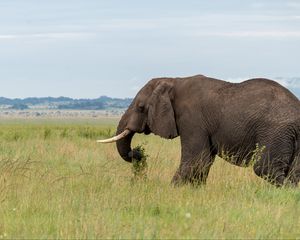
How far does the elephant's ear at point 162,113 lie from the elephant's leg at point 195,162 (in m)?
0.30

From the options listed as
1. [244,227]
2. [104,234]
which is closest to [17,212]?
[104,234]

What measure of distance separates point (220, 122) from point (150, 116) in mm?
1093

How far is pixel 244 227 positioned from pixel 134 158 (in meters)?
4.23

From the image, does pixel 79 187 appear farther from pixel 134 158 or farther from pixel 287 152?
pixel 287 152

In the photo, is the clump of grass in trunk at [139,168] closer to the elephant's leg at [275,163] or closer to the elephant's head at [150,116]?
the elephant's head at [150,116]

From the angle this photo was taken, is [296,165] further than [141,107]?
No

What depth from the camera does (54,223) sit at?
25.8 ft

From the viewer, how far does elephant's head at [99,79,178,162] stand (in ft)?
37.7

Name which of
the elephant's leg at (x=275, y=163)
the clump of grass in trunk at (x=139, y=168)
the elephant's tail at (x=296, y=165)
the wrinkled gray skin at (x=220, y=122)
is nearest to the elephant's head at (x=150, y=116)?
the wrinkled gray skin at (x=220, y=122)

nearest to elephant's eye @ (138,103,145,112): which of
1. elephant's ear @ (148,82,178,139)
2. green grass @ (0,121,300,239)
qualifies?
elephant's ear @ (148,82,178,139)

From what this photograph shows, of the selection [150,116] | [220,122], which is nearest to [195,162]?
[220,122]

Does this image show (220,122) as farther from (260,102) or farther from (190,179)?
(190,179)

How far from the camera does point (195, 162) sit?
11.1 metres

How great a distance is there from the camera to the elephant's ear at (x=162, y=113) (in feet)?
37.7
